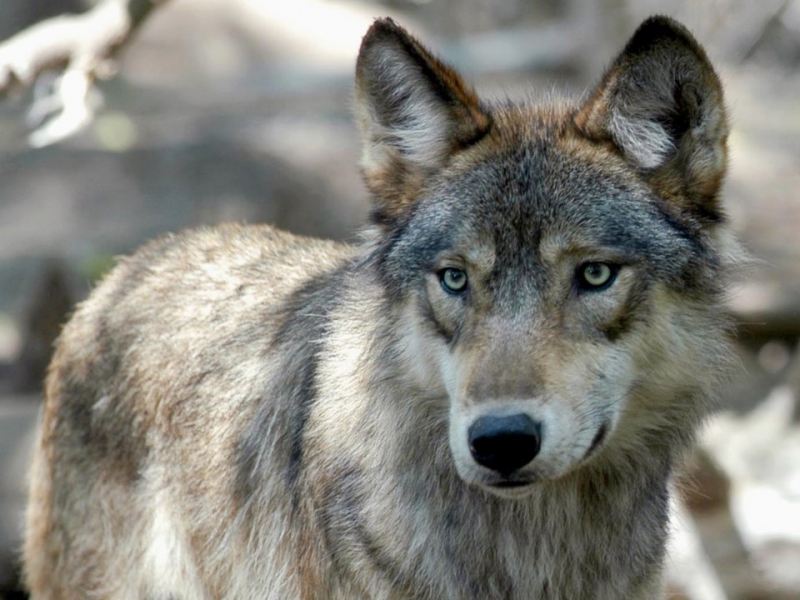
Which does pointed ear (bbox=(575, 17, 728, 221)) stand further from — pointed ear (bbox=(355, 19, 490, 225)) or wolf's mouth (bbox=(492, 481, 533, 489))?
wolf's mouth (bbox=(492, 481, 533, 489))

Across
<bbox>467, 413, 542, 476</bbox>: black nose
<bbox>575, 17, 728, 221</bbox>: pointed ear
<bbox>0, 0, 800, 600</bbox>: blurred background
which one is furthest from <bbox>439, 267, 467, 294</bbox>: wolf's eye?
<bbox>0, 0, 800, 600</bbox>: blurred background

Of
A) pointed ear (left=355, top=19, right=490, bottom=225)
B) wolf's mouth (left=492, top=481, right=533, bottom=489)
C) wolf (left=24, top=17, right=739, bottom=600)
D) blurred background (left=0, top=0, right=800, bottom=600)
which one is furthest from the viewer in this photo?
blurred background (left=0, top=0, right=800, bottom=600)

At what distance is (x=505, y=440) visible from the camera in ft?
11.9

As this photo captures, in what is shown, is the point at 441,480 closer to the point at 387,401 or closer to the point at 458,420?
the point at 387,401

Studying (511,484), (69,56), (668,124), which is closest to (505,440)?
(511,484)

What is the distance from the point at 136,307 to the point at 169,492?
0.88m

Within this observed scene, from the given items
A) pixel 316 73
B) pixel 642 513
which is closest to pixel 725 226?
pixel 642 513

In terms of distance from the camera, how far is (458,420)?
3760mm

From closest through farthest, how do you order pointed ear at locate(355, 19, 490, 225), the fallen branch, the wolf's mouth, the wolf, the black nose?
the black nose
the wolf's mouth
the wolf
pointed ear at locate(355, 19, 490, 225)
the fallen branch

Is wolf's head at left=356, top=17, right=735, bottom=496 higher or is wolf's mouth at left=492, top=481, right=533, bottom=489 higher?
wolf's head at left=356, top=17, right=735, bottom=496

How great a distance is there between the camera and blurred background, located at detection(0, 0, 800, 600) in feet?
26.3

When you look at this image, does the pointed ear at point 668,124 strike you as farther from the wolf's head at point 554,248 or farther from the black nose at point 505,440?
the black nose at point 505,440

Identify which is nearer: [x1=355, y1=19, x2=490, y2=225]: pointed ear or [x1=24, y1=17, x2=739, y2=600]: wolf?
[x1=24, y1=17, x2=739, y2=600]: wolf

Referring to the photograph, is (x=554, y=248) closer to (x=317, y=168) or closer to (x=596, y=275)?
(x=596, y=275)
